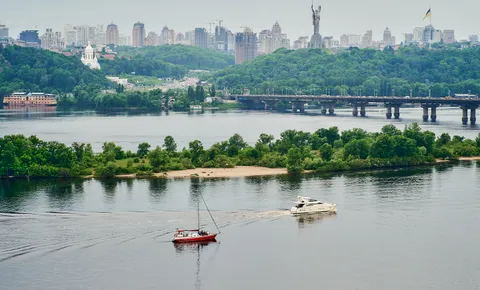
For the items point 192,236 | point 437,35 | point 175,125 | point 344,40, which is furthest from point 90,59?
point 192,236

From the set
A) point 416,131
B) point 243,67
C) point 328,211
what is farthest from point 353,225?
point 243,67

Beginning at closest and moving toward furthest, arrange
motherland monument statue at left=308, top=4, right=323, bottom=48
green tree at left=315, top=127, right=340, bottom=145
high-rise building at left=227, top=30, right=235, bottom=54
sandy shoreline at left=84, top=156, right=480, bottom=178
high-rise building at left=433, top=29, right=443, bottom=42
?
sandy shoreline at left=84, top=156, right=480, bottom=178, green tree at left=315, top=127, right=340, bottom=145, motherland monument statue at left=308, top=4, right=323, bottom=48, high-rise building at left=433, top=29, right=443, bottom=42, high-rise building at left=227, top=30, right=235, bottom=54

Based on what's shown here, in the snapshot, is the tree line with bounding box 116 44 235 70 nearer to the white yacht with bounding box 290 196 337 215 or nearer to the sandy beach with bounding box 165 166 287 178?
the sandy beach with bounding box 165 166 287 178

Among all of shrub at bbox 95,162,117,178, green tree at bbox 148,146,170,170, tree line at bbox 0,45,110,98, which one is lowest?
shrub at bbox 95,162,117,178

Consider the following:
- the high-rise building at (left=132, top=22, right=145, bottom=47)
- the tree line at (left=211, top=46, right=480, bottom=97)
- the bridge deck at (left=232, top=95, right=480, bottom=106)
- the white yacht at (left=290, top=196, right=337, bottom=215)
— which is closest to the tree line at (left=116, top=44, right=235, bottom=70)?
the tree line at (left=211, top=46, right=480, bottom=97)

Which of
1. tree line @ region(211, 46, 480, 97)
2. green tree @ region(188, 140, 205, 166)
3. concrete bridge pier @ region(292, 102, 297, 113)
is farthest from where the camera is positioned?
tree line @ region(211, 46, 480, 97)

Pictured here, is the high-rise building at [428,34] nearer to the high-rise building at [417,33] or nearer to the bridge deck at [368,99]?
the high-rise building at [417,33]

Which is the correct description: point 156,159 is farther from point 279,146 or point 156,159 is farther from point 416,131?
point 416,131
